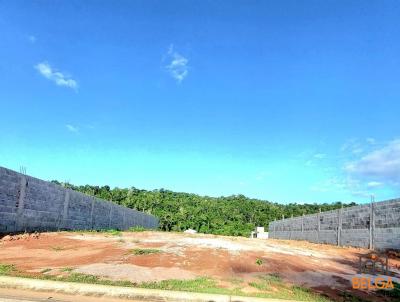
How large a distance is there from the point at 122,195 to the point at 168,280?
70.1m

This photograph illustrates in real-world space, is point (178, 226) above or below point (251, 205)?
below

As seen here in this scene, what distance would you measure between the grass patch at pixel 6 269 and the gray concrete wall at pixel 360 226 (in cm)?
1693

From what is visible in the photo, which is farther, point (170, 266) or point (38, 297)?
point (170, 266)

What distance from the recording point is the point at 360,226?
2205 centimetres

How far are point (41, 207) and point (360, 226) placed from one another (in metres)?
18.9

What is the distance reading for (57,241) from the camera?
15.6m

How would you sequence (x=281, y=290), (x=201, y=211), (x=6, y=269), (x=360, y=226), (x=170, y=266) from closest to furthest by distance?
(x=281, y=290) → (x=6, y=269) → (x=170, y=266) → (x=360, y=226) → (x=201, y=211)

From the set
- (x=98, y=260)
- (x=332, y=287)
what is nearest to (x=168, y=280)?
(x=98, y=260)

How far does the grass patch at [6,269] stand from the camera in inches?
321

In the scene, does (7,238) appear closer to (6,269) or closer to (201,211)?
(6,269)

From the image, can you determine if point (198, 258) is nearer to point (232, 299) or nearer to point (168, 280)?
point (168, 280)

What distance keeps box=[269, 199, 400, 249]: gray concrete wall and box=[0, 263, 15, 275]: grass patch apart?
16.9 metres

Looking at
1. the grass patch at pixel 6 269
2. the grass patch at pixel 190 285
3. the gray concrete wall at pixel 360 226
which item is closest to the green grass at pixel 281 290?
the grass patch at pixel 190 285

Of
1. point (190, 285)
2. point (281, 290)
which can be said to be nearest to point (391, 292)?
point (281, 290)
